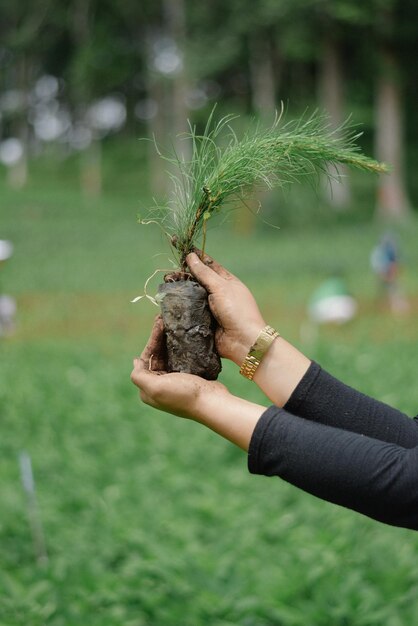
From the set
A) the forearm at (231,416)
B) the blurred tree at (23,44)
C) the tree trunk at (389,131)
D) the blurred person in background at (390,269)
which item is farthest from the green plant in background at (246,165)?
the blurred tree at (23,44)

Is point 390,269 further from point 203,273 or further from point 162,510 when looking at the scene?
point 203,273

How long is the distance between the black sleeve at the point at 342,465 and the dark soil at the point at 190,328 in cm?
29

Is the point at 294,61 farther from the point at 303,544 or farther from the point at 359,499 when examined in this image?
the point at 359,499

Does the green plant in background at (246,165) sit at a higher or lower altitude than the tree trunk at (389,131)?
lower

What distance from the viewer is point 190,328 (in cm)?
182

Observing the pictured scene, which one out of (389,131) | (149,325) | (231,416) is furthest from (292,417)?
(389,131)

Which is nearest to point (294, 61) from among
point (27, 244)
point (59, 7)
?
point (59, 7)

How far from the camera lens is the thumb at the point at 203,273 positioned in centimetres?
180

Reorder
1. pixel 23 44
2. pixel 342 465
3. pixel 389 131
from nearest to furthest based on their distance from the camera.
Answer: pixel 342 465, pixel 389 131, pixel 23 44

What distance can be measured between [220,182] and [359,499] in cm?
A: 80

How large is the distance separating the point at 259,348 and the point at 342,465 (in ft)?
1.08

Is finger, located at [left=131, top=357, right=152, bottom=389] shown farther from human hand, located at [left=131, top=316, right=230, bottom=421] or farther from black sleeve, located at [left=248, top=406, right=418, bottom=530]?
black sleeve, located at [left=248, top=406, right=418, bottom=530]

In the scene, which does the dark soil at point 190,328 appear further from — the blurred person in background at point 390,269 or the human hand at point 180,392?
the blurred person in background at point 390,269

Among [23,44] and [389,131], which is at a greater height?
[23,44]
